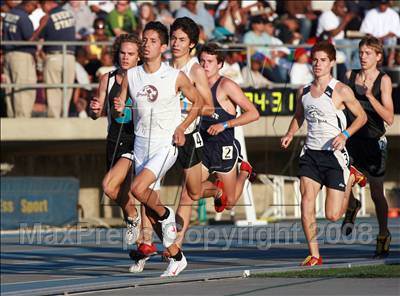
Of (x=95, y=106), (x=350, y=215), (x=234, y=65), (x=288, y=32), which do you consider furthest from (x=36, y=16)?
(x=95, y=106)

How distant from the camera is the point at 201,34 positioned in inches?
816

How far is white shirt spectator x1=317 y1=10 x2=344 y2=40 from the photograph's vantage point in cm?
2209

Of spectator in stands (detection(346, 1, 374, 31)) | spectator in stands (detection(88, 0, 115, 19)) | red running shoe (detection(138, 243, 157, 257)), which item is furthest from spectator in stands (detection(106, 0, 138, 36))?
red running shoe (detection(138, 243, 157, 257))

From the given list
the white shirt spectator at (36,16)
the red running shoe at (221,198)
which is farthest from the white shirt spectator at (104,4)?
the red running shoe at (221,198)

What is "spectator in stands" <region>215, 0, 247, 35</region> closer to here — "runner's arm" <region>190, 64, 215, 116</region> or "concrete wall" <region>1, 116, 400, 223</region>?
"concrete wall" <region>1, 116, 400, 223</region>

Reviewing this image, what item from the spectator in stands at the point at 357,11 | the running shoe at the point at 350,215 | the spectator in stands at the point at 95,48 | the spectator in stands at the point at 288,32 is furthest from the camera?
the spectator in stands at the point at 357,11

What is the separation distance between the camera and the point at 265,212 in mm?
22312

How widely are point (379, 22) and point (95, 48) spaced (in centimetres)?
527

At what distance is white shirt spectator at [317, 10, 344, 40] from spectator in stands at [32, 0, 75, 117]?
16.1 feet

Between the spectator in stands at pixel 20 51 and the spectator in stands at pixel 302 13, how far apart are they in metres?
5.42

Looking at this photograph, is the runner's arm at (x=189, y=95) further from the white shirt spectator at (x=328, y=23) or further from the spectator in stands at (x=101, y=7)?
the white shirt spectator at (x=328, y=23)

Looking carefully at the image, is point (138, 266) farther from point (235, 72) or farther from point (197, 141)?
point (235, 72)

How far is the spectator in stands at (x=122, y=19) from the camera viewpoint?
20797 mm

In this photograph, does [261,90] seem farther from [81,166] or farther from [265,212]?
[81,166]
